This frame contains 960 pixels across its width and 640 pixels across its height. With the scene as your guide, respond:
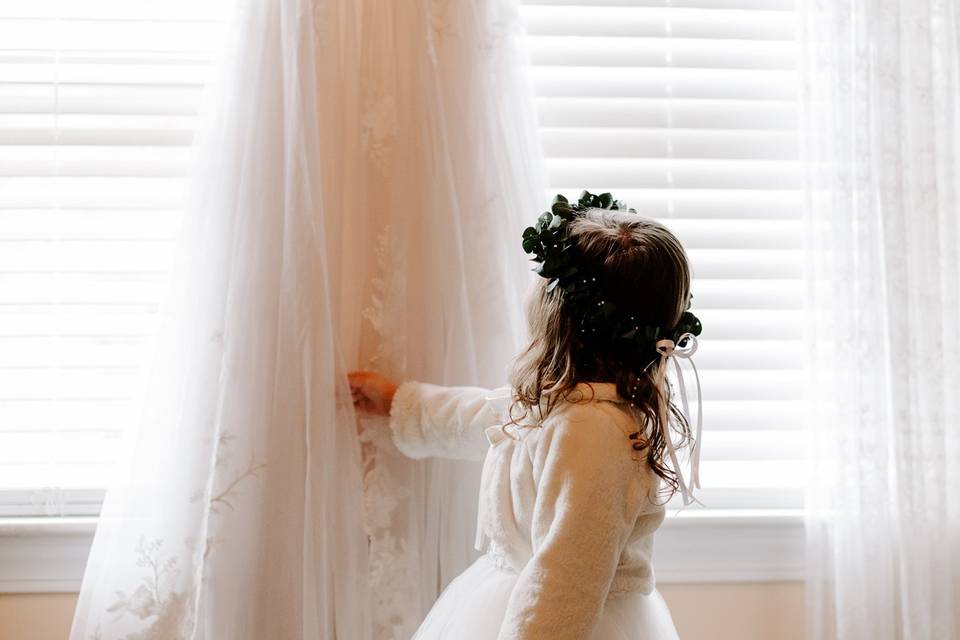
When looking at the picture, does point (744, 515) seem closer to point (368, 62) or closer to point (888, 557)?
point (888, 557)

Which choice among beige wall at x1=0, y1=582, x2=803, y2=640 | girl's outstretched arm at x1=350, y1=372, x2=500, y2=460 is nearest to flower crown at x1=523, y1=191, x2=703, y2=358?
girl's outstretched arm at x1=350, y1=372, x2=500, y2=460

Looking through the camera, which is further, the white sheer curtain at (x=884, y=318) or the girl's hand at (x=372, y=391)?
the white sheer curtain at (x=884, y=318)

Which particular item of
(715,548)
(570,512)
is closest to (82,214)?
(570,512)

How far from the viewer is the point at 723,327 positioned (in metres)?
1.55

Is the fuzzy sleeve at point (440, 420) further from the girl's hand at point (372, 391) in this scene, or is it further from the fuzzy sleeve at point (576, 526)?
the fuzzy sleeve at point (576, 526)

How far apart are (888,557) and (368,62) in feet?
3.58

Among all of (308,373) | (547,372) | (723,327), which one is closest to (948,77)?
(723,327)

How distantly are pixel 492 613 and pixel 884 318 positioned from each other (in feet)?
2.64

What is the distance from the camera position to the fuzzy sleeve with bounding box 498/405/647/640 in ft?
3.06

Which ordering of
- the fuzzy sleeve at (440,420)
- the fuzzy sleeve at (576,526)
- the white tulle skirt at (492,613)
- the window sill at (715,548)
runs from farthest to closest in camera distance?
the window sill at (715,548) < the fuzzy sleeve at (440,420) < the white tulle skirt at (492,613) < the fuzzy sleeve at (576,526)

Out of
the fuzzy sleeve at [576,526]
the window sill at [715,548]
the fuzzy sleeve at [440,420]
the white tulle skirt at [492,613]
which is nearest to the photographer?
the fuzzy sleeve at [576,526]

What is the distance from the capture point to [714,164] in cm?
156

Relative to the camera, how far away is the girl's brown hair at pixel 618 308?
1.01 meters

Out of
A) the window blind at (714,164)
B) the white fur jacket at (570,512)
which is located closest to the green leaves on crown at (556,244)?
the white fur jacket at (570,512)
